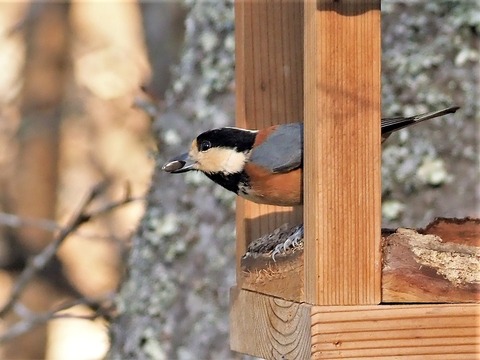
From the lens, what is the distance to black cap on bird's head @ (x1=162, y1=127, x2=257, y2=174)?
2471mm

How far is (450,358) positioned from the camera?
192cm

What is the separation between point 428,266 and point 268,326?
509 millimetres

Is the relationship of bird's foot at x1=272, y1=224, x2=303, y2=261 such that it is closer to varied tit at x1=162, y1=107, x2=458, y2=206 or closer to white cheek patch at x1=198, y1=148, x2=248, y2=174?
varied tit at x1=162, y1=107, x2=458, y2=206

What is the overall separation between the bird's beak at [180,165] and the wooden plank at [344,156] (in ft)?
2.10

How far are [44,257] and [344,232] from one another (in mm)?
2701

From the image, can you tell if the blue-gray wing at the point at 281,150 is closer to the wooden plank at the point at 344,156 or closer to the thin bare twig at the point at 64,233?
the wooden plank at the point at 344,156

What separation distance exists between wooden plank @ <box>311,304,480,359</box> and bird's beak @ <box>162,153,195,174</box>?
76cm

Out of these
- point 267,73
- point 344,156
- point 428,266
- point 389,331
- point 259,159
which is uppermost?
point 267,73

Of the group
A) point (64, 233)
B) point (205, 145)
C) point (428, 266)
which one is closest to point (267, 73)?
point (205, 145)

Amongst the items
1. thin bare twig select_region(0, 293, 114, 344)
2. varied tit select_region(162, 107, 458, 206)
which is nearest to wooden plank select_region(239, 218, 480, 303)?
varied tit select_region(162, 107, 458, 206)

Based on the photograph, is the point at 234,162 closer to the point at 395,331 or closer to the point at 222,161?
the point at 222,161

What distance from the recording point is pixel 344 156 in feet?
6.38

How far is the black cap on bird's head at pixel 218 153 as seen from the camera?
2.47 meters

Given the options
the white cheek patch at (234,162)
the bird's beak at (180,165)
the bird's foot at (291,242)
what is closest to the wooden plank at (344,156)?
the bird's foot at (291,242)
